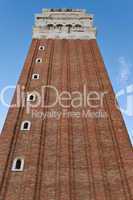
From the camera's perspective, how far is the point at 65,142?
1348 centimetres

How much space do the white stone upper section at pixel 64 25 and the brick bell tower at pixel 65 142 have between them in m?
3.63

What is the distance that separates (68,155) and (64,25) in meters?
14.6

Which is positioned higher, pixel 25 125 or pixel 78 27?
pixel 78 27

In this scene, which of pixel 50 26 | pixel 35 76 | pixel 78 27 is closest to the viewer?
pixel 35 76

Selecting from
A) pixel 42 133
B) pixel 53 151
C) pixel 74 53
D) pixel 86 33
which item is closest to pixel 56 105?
pixel 42 133

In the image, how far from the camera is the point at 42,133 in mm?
14008

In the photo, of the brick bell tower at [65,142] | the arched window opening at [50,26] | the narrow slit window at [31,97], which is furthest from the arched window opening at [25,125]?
the arched window opening at [50,26]

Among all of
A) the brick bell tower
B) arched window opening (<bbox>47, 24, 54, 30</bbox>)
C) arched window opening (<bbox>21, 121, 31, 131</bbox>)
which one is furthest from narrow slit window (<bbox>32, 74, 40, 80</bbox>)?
arched window opening (<bbox>47, 24, 54, 30</bbox>)

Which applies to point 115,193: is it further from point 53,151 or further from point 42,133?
point 42,133

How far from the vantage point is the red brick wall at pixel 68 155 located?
446 inches

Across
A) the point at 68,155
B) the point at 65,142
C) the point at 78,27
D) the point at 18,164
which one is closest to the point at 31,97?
the point at 65,142

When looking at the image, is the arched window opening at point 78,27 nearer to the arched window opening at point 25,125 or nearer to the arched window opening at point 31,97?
the arched window opening at point 31,97

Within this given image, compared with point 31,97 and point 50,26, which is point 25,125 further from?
point 50,26

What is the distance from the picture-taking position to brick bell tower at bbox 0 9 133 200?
1145 centimetres
